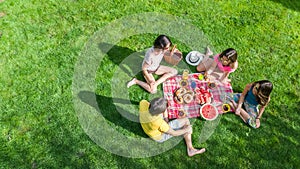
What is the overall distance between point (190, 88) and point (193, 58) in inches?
29.2

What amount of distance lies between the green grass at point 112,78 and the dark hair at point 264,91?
2.29 feet

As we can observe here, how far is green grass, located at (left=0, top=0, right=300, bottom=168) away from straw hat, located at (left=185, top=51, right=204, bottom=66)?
0.28m

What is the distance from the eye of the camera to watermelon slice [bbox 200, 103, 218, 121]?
5.03 m

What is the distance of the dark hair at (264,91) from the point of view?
448cm

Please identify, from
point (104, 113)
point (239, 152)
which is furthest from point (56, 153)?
point (239, 152)

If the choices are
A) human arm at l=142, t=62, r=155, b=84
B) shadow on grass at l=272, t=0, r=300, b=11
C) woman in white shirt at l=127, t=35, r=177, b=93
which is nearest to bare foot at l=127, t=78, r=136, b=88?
woman in white shirt at l=127, t=35, r=177, b=93

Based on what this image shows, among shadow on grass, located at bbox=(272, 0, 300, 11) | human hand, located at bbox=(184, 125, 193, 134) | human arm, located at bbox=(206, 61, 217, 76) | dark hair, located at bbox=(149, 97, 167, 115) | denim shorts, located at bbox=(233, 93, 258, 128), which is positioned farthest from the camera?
shadow on grass, located at bbox=(272, 0, 300, 11)

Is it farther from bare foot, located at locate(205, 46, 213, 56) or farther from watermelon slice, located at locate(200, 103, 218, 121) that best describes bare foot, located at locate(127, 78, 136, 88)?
bare foot, located at locate(205, 46, 213, 56)

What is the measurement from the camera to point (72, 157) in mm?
4402

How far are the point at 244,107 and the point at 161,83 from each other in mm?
1753

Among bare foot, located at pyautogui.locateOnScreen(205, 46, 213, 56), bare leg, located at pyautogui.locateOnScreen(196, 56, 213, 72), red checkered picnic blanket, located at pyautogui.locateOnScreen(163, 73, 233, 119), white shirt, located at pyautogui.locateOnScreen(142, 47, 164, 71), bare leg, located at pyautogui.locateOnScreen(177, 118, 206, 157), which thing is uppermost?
white shirt, located at pyautogui.locateOnScreen(142, 47, 164, 71)

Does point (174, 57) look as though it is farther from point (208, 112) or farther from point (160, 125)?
point (160, 125)

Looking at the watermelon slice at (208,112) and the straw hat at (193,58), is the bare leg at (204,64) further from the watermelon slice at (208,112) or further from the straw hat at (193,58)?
the watermelon slice at (208,112)

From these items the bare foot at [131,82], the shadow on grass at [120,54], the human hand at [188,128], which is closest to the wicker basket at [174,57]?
the shadow on grass at [120,54]
